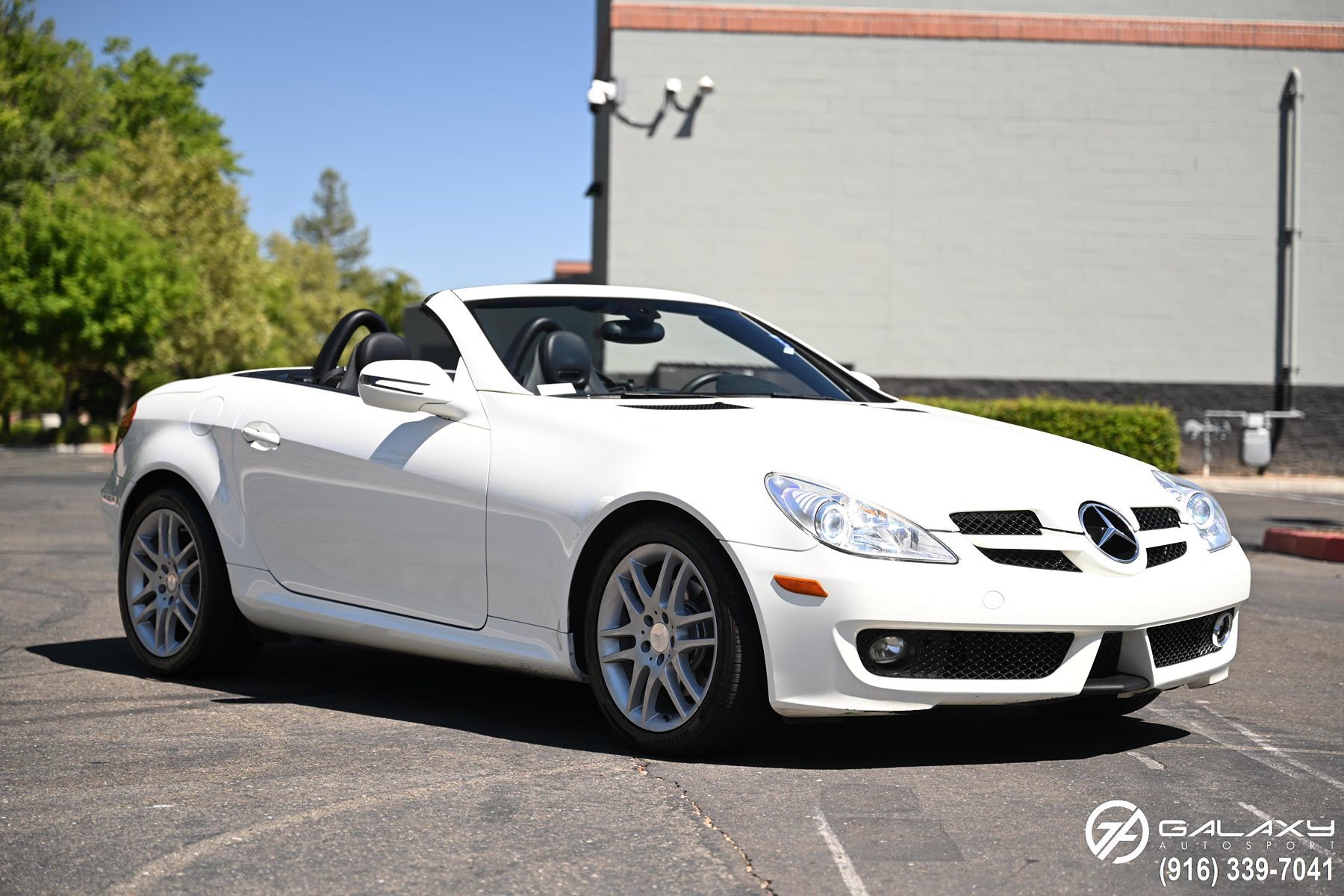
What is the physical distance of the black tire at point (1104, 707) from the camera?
17.6 ft

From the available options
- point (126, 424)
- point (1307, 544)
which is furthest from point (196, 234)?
point (126, 424)

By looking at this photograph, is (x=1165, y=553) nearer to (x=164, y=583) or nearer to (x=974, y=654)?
(x=974, y=654)

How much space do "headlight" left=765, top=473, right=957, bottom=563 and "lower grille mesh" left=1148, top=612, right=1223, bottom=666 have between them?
2.58 feet

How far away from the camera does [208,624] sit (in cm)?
615

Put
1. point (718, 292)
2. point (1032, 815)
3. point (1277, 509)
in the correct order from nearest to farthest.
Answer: point (1032, 815) → point (1277, 509) → point (718, 292)

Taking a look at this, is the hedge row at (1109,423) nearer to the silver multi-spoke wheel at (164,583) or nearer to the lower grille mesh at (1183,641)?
the silver multi-spoke wheel at (164,583)

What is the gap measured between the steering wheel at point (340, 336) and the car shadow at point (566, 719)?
122cm

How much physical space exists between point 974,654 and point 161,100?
63661 mm

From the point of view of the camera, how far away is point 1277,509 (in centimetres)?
1767

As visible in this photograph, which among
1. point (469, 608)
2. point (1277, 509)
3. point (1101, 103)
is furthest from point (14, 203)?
point (469, 608)

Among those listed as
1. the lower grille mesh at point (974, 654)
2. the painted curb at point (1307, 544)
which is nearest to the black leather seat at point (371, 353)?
the lower grille mesh at point (974, 654)

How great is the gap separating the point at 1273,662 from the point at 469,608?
3.64m

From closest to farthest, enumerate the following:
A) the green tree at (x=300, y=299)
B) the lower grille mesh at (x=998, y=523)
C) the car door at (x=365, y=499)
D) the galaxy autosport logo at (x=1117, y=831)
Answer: the galaxy autosport logo at (x=1117, y=831), the lower grille mesh at (x=998, y=523), the car door at (x=365, y=499), the green tree at (x=300, y=299)

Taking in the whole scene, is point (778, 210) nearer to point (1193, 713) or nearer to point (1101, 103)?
point (1101, 103)
